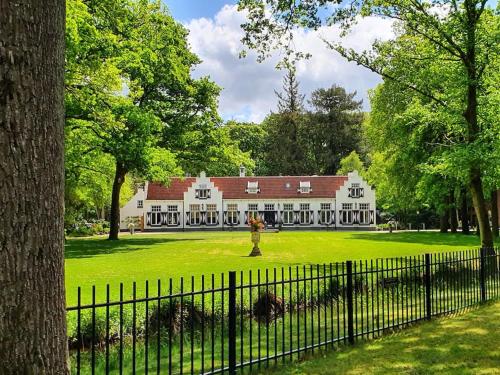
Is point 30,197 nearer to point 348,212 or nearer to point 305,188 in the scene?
point 305,188

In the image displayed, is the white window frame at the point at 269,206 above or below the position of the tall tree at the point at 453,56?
below

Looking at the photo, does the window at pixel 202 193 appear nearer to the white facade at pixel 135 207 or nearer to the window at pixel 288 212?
the white facade at pixel 135 207

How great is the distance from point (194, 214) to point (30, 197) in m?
64.8

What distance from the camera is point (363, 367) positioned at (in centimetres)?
675

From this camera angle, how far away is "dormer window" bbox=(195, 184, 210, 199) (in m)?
67.6

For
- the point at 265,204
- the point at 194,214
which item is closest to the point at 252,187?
the point at 265,204

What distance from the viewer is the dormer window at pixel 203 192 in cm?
6756

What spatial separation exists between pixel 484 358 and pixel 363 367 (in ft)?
5.85

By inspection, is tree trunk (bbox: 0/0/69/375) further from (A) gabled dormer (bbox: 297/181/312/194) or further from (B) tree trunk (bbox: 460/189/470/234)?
(A) gabled dormer (bbox: 297/181/312/194)

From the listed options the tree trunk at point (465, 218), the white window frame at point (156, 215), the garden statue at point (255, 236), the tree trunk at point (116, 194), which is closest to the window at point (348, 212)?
the white window frame at point (156, 215)

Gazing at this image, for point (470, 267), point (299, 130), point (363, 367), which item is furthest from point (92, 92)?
point (299, 130)

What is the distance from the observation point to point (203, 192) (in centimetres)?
6769

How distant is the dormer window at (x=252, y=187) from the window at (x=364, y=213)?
45.4 feet

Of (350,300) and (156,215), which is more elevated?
(156,215)
